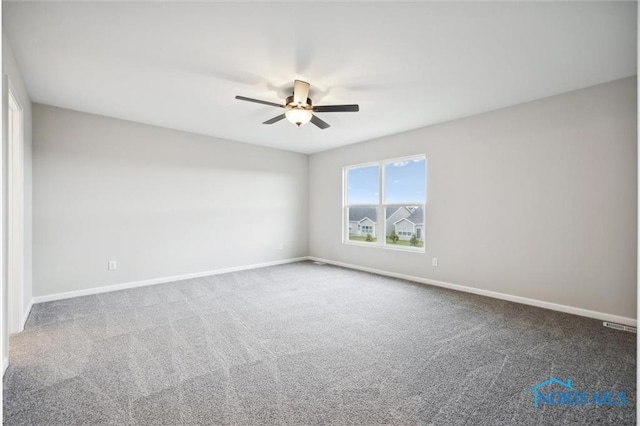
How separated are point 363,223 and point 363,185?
0.73 m

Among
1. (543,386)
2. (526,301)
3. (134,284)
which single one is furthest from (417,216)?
(134,284)

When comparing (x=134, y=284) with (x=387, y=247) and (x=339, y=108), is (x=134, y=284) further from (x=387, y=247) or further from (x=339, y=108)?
(x=387, y=247)

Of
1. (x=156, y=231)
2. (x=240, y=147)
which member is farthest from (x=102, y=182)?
(x=240, y=147)

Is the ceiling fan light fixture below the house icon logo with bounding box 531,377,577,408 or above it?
above

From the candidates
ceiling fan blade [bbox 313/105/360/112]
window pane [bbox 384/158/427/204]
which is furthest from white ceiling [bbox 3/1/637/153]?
window pane [bbox 384/158/427/204]

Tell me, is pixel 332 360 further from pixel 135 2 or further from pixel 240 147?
pixel 240 147

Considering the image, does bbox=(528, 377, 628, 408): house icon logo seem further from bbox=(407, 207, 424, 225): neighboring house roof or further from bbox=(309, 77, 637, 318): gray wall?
bbox=(407, 207, 424, 225): neighboring house roof

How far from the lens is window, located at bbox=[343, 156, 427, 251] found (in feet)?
16.5

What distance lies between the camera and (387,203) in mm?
5488

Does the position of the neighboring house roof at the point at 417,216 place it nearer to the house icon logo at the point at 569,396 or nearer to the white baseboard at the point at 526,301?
the white baseboard at the point at 526,301

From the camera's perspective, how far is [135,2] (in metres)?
2.11

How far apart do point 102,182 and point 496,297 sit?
5.54 metres

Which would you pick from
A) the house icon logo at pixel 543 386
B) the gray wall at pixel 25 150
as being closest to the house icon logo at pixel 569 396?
the house icon logo at pixel 543 386

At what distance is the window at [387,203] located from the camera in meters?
5.02
